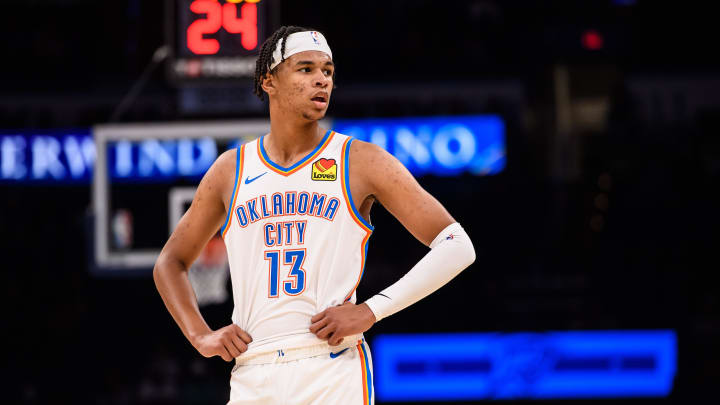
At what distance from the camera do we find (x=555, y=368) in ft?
33.7

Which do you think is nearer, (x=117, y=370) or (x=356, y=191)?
(x=356, y=191)

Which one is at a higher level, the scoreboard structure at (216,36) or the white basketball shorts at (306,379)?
the scoreboard structure at (216,36)

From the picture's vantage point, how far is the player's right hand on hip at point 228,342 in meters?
2.92

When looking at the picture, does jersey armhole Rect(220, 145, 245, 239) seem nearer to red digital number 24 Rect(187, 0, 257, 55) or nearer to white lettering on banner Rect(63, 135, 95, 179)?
red digital number 24 Rect(187, 0, 257, 55)

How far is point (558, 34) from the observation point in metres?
12.5

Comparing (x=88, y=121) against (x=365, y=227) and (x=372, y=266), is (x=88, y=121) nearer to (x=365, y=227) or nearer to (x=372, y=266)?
Result: (x=372, y=266)

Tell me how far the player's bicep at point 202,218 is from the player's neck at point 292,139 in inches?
6.7

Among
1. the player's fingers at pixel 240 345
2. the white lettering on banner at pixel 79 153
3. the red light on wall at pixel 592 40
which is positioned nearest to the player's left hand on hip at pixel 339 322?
the player's fingers at pixel 240 345

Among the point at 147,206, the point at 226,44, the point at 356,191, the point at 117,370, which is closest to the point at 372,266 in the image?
the point at 117,370

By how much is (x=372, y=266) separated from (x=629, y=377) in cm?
345

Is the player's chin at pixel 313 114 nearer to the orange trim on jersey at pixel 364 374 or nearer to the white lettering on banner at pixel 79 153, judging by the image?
the orange trim on jersey at pixel 364 374

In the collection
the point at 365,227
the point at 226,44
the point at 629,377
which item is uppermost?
the point at 226,44

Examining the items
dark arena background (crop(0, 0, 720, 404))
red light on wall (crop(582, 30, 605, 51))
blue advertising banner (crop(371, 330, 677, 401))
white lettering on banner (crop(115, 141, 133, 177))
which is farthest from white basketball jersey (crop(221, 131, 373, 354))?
red light on wall (crop(582, 30, 605, 51))

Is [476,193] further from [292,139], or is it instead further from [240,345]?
[240,345]
